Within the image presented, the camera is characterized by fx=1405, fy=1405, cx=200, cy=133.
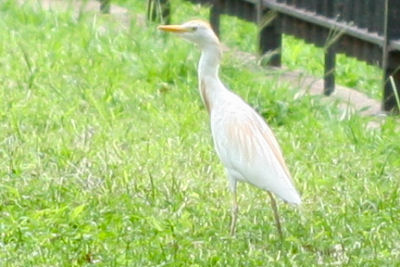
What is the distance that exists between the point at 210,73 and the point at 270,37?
4128mm

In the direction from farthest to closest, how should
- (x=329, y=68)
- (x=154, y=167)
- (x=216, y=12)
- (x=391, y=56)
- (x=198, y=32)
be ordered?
(x=216, y=12)
(x=329, y=68)
(x=391, y=56)
(x=154, y=167)
(x=198, y=32)

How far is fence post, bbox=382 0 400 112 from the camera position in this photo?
348 inches

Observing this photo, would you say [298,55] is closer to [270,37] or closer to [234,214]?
[270,37]

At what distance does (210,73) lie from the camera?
21.7 feet

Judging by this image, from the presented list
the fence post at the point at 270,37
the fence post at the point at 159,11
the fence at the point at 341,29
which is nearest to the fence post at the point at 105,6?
the fence post at the point at 159,11

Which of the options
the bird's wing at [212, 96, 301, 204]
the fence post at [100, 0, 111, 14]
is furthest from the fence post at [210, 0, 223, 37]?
the bird's wing at [212, 96, 301, 204]

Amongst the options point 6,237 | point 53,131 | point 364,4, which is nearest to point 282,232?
point 6,237

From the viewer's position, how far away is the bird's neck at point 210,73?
260 inches

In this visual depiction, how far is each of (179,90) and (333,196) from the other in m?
2.13

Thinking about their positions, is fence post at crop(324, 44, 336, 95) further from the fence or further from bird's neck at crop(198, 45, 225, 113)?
bird's neck at crop(198, 45, 225, 113)

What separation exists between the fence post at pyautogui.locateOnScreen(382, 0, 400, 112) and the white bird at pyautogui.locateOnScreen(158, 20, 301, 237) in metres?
2.48

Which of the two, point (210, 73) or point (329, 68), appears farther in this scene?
point (329, 68)

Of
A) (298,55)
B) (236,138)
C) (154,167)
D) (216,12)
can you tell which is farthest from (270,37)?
(236,138)

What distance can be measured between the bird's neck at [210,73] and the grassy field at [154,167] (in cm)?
54
